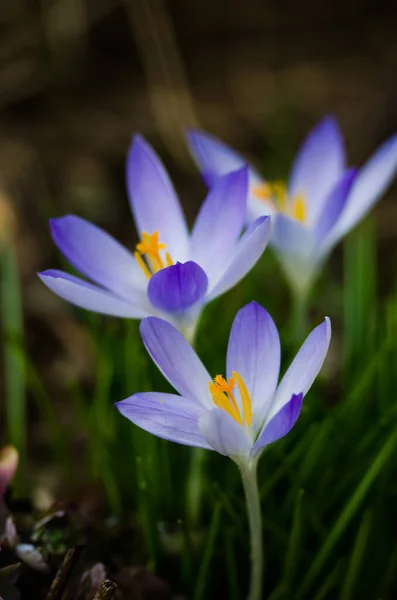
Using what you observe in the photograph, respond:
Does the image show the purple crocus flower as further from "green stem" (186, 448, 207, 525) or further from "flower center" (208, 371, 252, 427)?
"green stem" (186, 448, 207, 525)

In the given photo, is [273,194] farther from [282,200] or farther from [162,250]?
[162,250]

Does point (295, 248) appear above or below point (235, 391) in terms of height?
above

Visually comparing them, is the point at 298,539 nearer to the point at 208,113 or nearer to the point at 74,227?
the point at 74,227

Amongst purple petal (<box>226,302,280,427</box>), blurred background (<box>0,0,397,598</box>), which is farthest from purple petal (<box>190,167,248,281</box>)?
blurred background (<box>0,0,397,598</box>)

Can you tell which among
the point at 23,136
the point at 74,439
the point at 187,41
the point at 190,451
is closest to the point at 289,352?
the point at 190,451

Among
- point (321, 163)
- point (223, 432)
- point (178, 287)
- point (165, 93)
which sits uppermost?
point (165, 93)

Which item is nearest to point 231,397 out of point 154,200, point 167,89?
point 154,200

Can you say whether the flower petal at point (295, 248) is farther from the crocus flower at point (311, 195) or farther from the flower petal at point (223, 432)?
the flower petal at point (223, 432)
